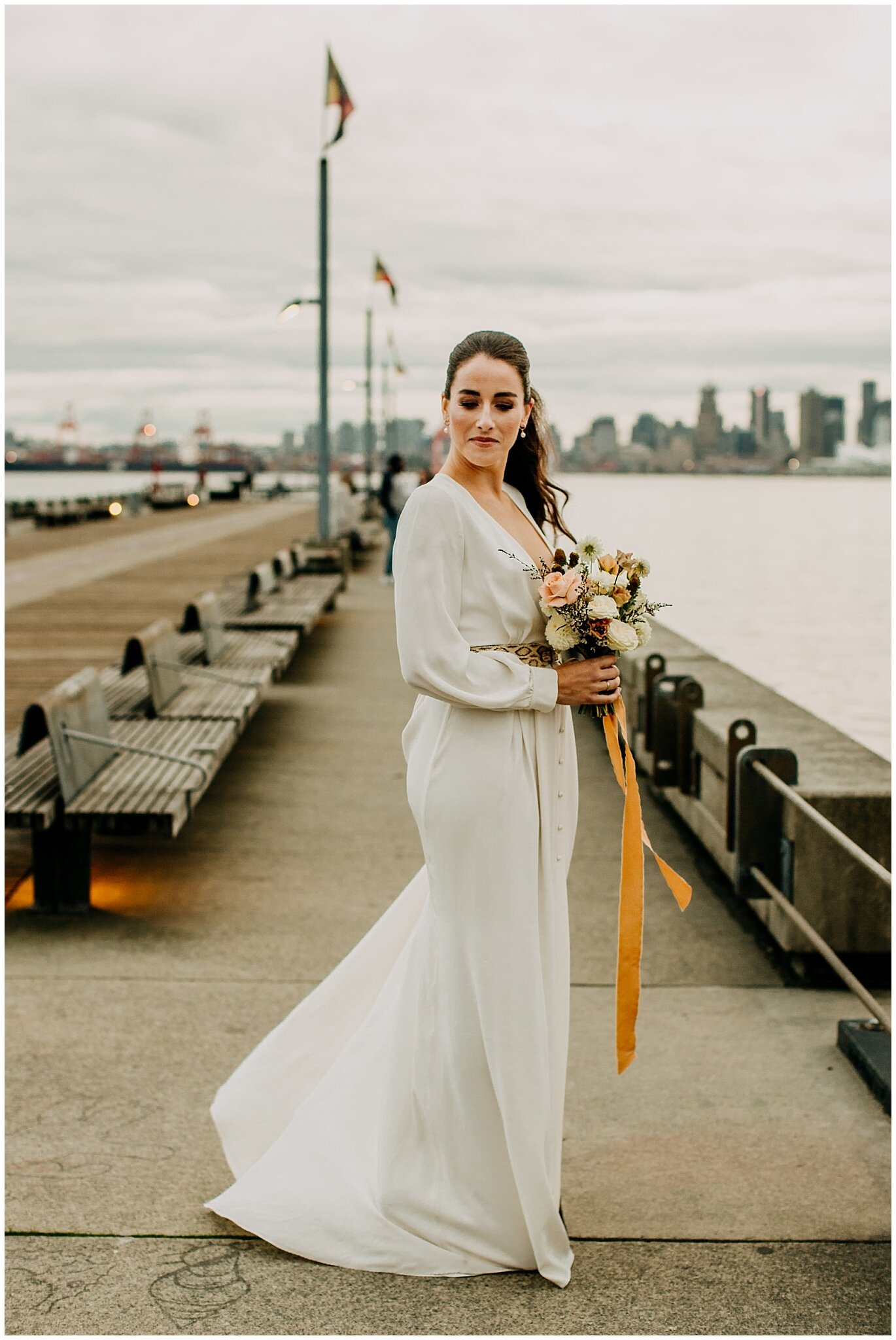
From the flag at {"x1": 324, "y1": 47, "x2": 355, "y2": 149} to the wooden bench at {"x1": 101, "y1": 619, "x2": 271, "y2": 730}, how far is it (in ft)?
36.0

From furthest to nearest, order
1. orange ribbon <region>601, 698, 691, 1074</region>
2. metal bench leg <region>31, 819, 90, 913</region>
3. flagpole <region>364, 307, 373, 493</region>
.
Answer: flagpole <region>364, 307, 373, 493</region> → metal bench leg <region>31, 819, 90, 913</region> → orange ribbon <region>601, 698, 691, 1074</region>

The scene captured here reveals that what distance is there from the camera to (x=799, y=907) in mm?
5125

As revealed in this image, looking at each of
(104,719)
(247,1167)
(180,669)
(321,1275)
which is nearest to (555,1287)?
(321,1275)

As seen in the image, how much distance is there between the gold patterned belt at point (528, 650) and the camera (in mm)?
3174

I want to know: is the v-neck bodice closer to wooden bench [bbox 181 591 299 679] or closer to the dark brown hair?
the dark brown hair

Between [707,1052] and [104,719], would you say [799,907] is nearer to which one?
[707,1052]

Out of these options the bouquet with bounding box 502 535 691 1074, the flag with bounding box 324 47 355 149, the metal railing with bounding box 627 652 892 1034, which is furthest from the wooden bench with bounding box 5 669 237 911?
the flag with bounding box 324 47 355 149

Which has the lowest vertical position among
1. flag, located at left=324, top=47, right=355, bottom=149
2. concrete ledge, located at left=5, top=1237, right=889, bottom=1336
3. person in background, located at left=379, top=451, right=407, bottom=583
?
concrete ledge, located at left=5, top=1237, right=889, bottom=1336

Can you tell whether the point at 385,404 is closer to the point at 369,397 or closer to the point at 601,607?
the point at 369,397

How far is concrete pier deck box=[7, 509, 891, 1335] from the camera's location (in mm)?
3133

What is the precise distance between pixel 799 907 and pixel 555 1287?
229cm

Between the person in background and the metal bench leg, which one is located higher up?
the person in background

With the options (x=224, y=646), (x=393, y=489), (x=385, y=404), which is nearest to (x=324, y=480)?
(x=393, y=489)

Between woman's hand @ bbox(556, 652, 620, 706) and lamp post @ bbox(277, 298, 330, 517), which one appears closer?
woman's hand @ bbox(556, 652, 620, 706)
